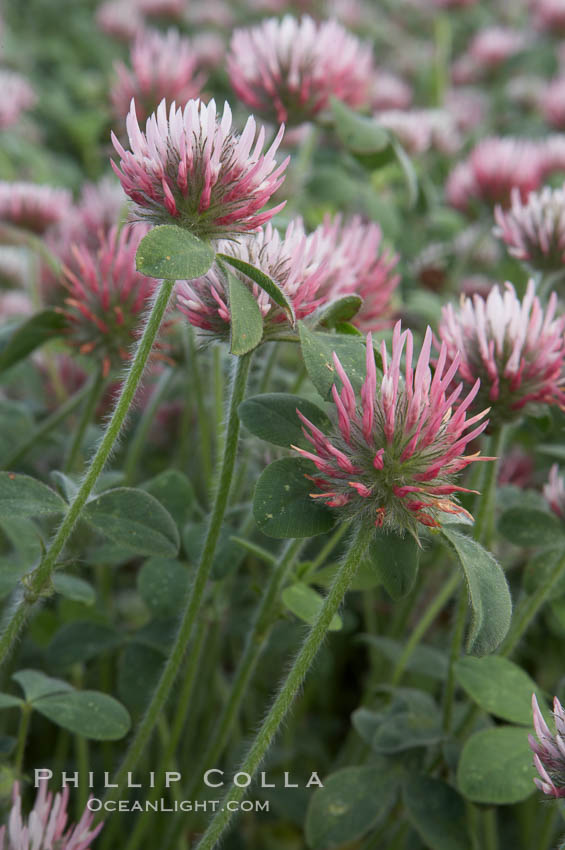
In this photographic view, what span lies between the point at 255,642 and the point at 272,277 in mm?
536

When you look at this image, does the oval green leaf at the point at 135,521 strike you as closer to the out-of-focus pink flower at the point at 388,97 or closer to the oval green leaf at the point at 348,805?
the oval green leaf at the point at 348,805

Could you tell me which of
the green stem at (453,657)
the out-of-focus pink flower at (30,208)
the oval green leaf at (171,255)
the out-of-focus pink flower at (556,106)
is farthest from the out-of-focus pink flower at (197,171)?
the out-of-focus pink flower at (556,106)

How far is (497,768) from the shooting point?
1194 mm

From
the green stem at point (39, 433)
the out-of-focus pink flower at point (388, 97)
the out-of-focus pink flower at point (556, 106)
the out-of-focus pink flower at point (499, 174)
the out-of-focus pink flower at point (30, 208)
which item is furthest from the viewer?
the out-of-focus pink flower at point (388, 97)

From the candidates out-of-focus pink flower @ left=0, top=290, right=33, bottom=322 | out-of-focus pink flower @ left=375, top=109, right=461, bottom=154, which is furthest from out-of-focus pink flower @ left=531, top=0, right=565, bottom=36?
out-of-focus pink flower @ left=0, top=290, right=33, bottom=322

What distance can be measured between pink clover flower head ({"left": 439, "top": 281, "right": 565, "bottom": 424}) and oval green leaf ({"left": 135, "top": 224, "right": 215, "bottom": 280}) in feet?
1.30

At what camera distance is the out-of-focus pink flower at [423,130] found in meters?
2.69

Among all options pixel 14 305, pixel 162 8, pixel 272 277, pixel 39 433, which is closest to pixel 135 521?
pixel 272 277

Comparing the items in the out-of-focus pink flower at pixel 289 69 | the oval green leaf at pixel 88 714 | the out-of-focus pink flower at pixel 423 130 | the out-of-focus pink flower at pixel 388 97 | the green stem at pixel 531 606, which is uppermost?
the out-of-focus pink flower at pixel 388 97

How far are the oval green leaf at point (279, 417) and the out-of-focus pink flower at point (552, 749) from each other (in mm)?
379

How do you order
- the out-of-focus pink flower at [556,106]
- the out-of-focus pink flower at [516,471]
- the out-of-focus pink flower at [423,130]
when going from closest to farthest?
1. the out-of-focus pink flower at [516,471]
2. the out-of-focus pink flower at [423,130]
3. the out-of-focus pink flower at [556,106]

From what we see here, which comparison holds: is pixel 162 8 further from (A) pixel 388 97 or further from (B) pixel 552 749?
(B) pixel 552 749

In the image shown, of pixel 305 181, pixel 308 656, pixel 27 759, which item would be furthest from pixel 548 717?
pixel 305 181

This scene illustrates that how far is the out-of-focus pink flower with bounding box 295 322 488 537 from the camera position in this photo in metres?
0.90
